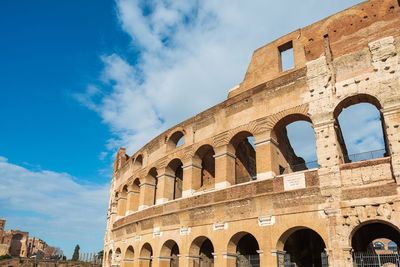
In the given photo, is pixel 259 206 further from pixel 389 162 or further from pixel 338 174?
pixel 389 162

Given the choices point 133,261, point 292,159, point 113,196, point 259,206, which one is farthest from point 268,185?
point 113,196

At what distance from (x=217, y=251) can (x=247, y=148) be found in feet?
20.6

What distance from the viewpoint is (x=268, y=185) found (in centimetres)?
1124

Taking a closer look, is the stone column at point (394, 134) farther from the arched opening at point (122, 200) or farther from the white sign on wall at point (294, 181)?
the arched opening at point (122, 200)

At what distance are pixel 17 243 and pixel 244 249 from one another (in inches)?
2079

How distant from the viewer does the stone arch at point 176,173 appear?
635 inches

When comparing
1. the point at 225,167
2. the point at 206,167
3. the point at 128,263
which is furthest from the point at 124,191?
the point at 225,167

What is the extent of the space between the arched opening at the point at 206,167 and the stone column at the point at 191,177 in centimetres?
37

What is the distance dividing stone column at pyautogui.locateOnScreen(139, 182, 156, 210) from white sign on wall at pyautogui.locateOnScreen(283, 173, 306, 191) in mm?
8511

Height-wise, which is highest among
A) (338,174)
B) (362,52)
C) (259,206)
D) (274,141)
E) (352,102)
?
(362,52)

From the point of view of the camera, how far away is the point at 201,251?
1391 cm

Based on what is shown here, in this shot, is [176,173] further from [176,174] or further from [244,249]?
[244,249]

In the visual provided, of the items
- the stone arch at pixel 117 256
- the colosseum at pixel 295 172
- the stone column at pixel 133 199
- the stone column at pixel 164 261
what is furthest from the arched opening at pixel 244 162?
the stone arch at pixel 117 256

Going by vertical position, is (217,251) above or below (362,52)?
below
